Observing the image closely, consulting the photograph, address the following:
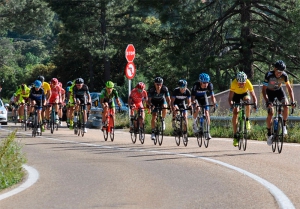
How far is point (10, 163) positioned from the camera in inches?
533

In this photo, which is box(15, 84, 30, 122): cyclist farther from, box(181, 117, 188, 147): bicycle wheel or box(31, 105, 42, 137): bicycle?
box(181, 117, 188, 147): bicycle wheel

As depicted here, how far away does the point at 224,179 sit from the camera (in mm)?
12820

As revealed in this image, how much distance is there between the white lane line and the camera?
11.4 m

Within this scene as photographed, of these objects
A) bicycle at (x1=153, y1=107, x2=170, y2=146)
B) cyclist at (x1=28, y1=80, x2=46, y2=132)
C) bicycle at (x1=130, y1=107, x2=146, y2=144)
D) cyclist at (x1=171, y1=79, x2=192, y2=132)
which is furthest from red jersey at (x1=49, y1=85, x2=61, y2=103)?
cyclist at (x1=171, y1=79, x2=192, y2=132)

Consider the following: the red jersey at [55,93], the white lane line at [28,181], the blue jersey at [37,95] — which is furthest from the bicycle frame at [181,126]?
the red jersey at [55,93]

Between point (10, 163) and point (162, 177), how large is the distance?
248cm

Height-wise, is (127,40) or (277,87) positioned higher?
(127,40)

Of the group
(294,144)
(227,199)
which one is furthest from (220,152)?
(227,199)

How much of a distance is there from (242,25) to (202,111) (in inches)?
693

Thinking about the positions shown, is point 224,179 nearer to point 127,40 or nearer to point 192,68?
point 192,68

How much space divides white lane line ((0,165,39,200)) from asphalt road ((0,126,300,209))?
102mm

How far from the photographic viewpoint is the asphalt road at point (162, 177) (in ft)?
34.4

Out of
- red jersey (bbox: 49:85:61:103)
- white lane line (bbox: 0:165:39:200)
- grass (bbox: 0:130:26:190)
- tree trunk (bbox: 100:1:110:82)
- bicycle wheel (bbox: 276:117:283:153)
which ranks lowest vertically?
white lane line (bbox: 0:165:39:200)

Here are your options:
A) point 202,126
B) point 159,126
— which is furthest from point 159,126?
point 202,126
